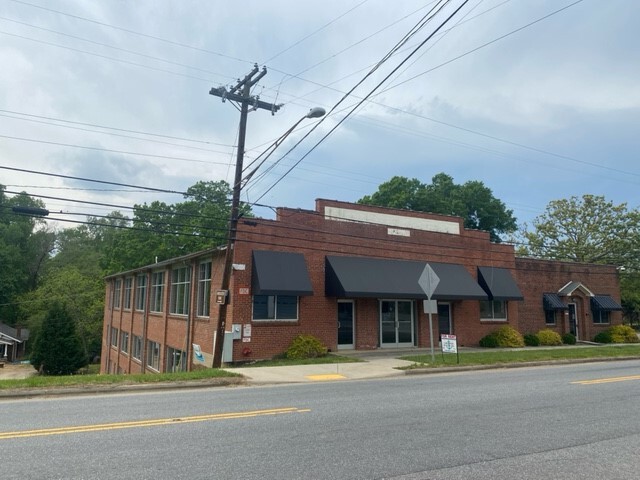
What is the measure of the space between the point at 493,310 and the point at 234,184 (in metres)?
15.0

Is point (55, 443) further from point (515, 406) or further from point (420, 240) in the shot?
point (420, 240)

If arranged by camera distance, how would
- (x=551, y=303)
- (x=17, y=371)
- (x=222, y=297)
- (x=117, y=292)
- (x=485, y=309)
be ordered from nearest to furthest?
1. (x=222, y=297)
2. (x=485, y=309)
3. (x=551, y=303)
4. (x=117, y=292)
5. (x=17, y=371)

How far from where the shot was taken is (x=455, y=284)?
72.2 ft

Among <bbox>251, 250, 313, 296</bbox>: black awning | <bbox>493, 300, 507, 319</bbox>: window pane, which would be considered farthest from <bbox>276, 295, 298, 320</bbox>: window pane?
<bbox>493, 300, 507, 319</bbox>: window pane

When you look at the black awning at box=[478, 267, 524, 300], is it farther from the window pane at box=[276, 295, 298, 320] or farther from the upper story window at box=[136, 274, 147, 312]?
the upper story window at box=[136, 274, 147, 312]

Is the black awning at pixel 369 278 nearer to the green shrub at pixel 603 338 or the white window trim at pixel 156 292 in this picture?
the white window trim at pixel 156 292

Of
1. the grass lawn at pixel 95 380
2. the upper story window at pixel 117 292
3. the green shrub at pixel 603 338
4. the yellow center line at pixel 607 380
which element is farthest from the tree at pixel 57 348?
the green shrub at pixel 603 338

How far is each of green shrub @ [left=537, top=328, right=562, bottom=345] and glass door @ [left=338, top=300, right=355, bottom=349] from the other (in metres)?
10.9

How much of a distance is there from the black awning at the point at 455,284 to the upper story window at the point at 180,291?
10889 mm

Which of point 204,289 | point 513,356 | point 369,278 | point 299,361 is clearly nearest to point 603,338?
point 513,356

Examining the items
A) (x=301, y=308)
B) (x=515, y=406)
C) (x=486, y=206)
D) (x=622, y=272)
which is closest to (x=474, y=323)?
(x=301, y=308)

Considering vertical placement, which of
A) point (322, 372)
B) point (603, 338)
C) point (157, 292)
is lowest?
point (322, 372)

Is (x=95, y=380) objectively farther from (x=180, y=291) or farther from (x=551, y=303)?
(x=551, y=303)

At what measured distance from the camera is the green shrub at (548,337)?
998 inches
